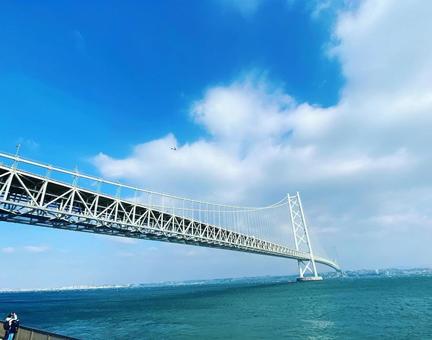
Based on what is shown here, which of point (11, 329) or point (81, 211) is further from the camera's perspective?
point (81, 211)

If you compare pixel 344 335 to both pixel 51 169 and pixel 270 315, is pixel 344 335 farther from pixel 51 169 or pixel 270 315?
pixel 51 169

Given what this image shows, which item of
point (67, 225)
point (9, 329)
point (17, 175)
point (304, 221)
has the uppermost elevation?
point (304, 221)

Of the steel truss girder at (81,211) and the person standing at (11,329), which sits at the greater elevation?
the steel truss girder at (81,211)

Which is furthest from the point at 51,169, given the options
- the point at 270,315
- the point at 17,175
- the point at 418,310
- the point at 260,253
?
the point at 260,253

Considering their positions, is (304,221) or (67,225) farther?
(304,221)

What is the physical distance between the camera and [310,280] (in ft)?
420

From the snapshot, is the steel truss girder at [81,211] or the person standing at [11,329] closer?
the person standing at [11,329]

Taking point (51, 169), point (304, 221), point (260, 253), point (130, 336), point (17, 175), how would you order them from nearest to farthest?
1. point (130, 336)
2. point (17, 175)
3. point (51, 169)
4. point (260, 253)
5. point (304, 221)

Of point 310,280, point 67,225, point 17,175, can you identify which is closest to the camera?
point 17,175

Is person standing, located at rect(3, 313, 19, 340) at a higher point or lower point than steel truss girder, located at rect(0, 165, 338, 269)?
lower

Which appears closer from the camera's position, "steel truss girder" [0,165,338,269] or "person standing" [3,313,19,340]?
"person standing" [3,313,19,340]

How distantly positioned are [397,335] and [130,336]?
60.8 ft

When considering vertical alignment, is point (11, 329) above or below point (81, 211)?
below

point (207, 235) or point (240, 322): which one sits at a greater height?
point (207, 235)
